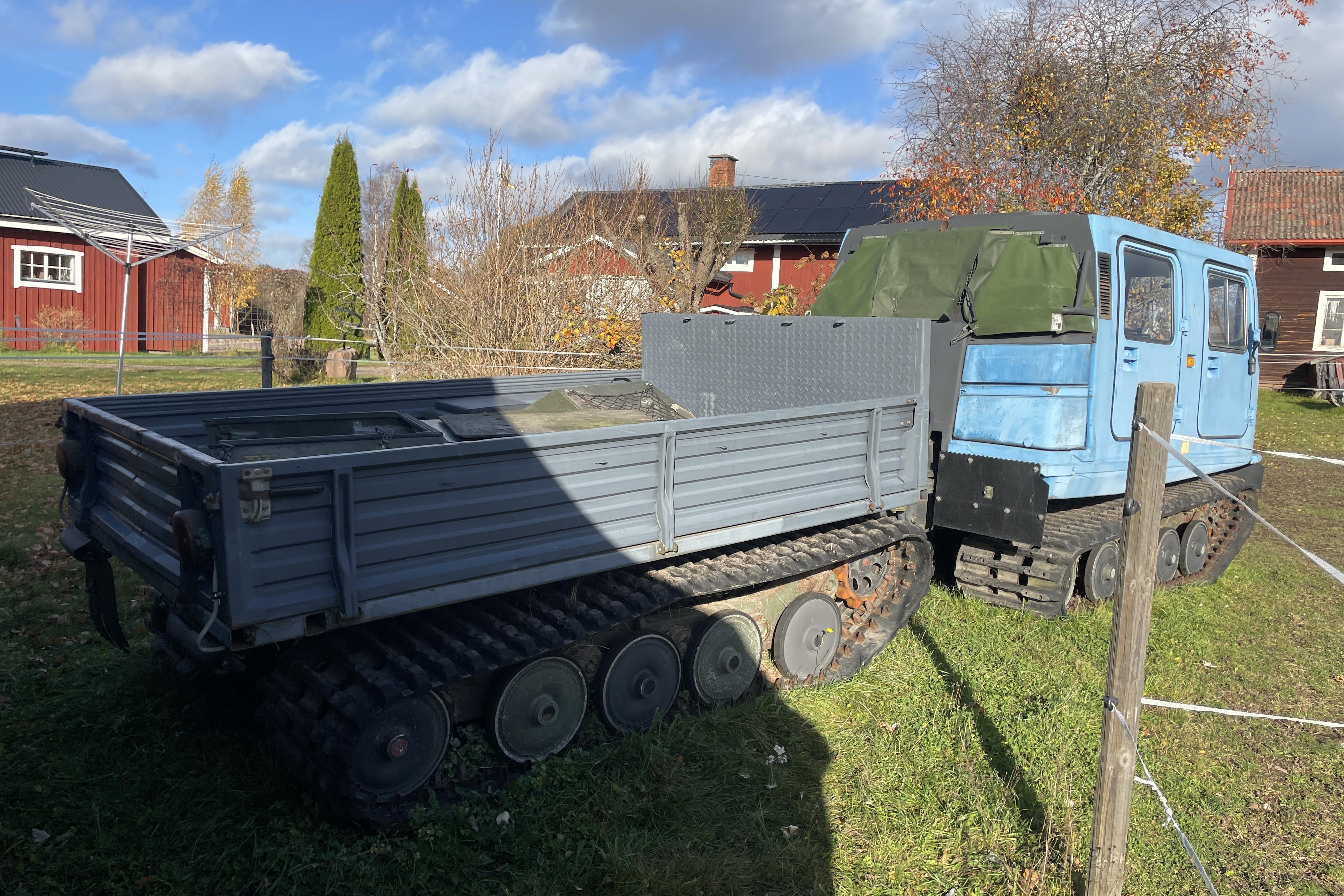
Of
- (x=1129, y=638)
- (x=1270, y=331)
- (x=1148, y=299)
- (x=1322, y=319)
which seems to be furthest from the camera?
(x=1322, y=319)

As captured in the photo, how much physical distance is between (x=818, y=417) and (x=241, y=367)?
46.8 ft

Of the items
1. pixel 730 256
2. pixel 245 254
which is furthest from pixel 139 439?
pixel 245 254

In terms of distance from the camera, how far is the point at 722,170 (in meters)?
27.5

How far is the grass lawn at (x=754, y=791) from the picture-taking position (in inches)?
134

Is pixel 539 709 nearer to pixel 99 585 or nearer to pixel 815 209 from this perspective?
pixel 99 585

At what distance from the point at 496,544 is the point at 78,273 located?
1040 inches

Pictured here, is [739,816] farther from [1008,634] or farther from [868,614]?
[1008,634]

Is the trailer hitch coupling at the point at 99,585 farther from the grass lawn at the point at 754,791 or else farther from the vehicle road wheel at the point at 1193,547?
the vehicle road wheel at the point at 1193,547

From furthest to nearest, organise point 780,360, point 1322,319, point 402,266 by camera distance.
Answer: point 1322,319 → point 402,266 → point 780,360

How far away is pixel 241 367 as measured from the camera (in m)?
16.3

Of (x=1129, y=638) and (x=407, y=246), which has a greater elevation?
(x=407, y=246)

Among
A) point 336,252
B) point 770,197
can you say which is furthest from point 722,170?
point 336,252

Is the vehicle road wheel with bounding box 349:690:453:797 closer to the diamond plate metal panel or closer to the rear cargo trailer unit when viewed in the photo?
the rear cargo trailer unit

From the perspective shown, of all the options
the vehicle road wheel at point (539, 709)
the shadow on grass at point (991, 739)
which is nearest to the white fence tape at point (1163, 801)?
the shadow on grass at point (991, 739)
